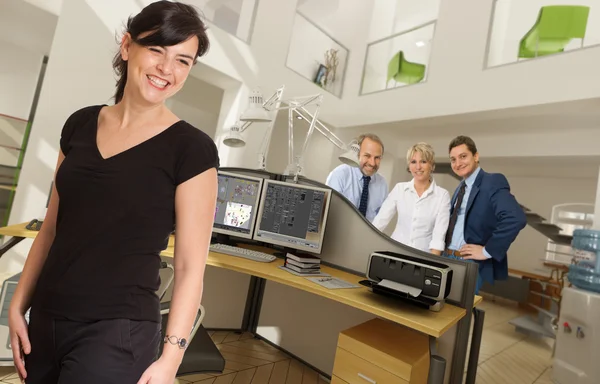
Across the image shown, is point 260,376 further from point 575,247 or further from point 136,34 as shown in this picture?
point 575,247

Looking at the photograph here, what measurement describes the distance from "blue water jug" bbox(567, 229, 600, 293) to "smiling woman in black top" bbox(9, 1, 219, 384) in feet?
13.1

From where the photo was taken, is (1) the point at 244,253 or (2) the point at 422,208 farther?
(2) the point at 422,208

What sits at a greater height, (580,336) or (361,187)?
(361,187)

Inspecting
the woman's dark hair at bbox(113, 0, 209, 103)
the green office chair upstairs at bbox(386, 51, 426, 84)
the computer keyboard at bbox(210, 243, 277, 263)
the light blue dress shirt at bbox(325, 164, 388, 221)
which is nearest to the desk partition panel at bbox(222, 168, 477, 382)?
the computer keyboard at bbox(210, 243, 277, 263)

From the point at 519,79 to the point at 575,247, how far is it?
1978 millimetres

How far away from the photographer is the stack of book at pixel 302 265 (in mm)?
2029

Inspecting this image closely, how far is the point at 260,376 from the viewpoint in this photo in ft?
8.02

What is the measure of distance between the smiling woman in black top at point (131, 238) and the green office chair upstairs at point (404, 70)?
5016mm

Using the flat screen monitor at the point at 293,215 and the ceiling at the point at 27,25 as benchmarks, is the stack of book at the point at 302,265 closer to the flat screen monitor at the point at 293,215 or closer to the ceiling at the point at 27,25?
the flat screen monitor at the point at 293,215

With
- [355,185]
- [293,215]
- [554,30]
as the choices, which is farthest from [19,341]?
[554,30]

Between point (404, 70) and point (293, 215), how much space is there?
157 inches

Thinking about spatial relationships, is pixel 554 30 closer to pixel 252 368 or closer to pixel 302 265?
pixel 302 265

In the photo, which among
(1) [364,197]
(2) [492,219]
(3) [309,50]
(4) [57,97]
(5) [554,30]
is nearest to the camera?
(2) [492,219]

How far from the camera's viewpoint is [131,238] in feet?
2.29
